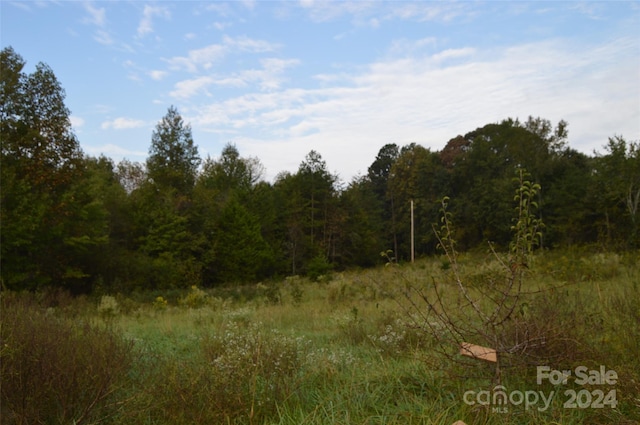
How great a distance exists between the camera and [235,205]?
3259 cm

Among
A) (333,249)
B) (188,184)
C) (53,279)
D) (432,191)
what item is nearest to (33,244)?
(53,279)

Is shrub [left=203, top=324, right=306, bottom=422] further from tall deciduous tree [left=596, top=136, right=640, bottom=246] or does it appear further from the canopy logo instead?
tall deciduous tree [left=596, top=136, right=640, bottom=246]

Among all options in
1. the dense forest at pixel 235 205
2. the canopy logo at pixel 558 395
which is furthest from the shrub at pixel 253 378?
the dense forest at pixel 235 205

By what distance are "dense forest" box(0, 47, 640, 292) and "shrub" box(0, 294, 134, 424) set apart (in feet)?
55.1

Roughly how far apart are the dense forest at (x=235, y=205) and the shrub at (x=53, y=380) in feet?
55.1

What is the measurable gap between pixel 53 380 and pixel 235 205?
2987cm

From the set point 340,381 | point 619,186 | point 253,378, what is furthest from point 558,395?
point 619,186

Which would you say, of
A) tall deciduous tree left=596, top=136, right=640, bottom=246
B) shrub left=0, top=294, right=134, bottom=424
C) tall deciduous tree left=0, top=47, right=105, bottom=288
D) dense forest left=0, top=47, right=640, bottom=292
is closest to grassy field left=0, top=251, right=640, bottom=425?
shrub left=0, top=294, right=134, bottom=424

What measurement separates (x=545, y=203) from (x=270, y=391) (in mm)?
33378

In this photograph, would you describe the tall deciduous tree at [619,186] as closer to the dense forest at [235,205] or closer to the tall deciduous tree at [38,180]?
the dense forest at [235,205]

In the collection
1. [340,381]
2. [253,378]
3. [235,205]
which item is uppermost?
[235,205]

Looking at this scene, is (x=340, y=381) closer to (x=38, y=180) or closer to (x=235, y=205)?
(x=38, y=180)

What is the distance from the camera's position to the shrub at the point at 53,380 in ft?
9.78

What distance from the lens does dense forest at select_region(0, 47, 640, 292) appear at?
63.6 feet
